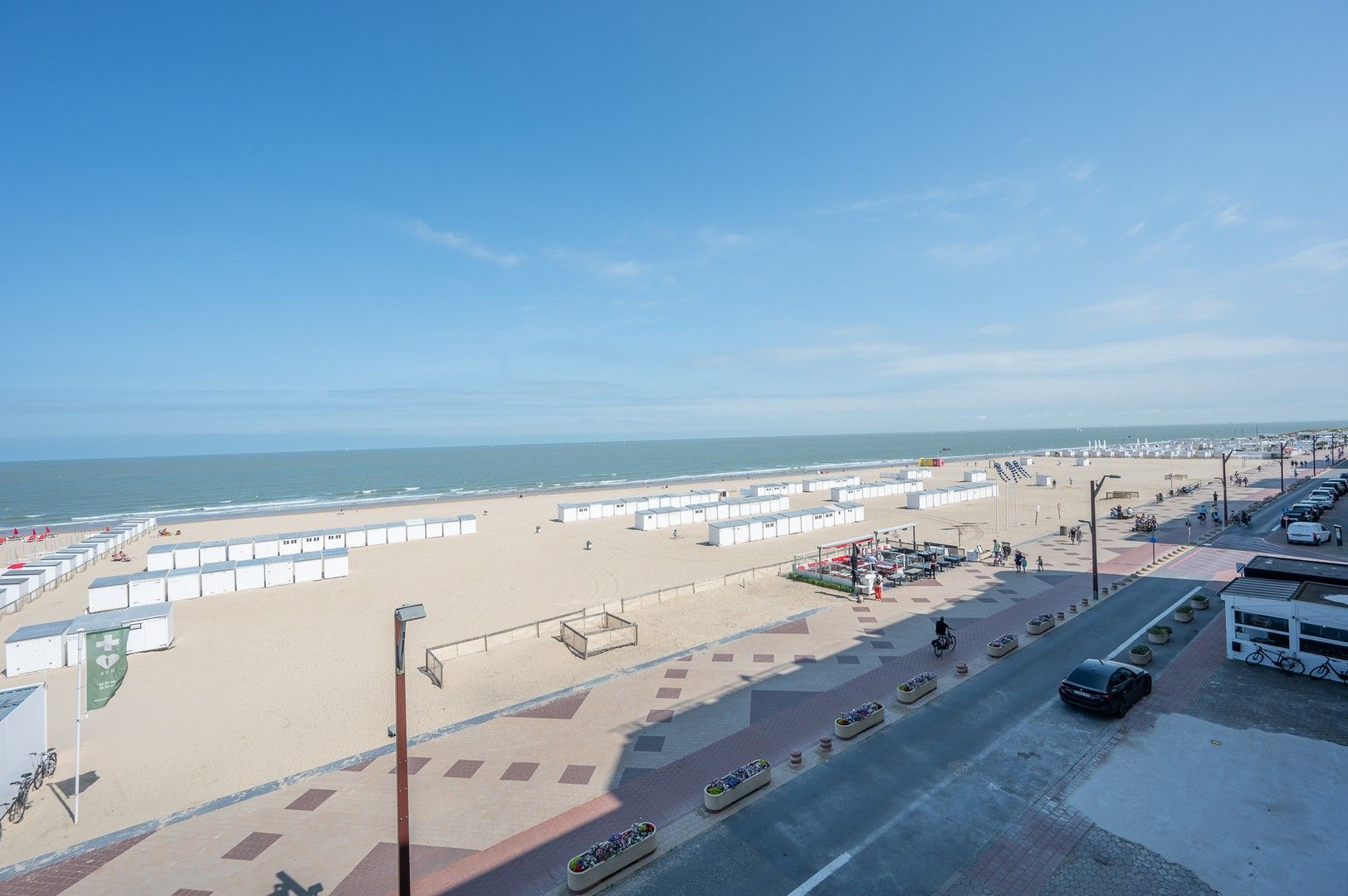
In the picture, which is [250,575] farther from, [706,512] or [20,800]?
[706,512]

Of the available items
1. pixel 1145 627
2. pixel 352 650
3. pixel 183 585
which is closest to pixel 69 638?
pixel 183 585

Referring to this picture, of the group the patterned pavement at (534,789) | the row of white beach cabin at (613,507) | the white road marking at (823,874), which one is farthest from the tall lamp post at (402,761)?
the row of white beach cabin at (613,507)

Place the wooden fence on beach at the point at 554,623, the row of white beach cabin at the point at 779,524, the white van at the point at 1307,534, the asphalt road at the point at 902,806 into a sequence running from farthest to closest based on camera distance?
the row of white beach cabin at the point at 779,524, the white van at the point at 1307,534, the wooden fence on beach at the point at 554,623, the asphalt road at the point at 902,806

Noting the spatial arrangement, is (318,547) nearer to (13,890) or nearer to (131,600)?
(131,600)

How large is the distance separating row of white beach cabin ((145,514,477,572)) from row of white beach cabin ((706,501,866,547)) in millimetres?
23757

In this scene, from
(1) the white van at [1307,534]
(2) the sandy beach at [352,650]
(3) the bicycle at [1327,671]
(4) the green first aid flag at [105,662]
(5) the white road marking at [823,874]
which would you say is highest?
(4) the green first aid flag at [105,662]

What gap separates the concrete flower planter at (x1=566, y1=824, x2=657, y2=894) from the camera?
9547mm

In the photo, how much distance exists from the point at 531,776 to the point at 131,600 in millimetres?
31192

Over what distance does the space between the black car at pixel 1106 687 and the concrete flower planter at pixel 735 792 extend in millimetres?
8699

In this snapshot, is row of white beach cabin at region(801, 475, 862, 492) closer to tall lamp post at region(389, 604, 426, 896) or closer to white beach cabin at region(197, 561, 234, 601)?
white beach cabin at region(197, 561, 234, 601)

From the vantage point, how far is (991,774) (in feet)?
40.9

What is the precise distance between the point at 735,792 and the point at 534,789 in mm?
4556

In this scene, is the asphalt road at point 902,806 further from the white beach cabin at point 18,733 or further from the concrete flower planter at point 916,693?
the white beach cabin at point 18,733

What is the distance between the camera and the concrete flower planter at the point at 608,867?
31.3 feet
